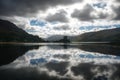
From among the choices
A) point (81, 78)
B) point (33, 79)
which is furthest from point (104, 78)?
point (33, 79)

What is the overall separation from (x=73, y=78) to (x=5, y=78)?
309 inches

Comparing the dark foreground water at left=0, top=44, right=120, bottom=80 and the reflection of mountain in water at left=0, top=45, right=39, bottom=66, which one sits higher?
the reflection of mountain in water at left=0, top=45, right=39, bottom=66

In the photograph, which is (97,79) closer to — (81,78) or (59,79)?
(81,78)

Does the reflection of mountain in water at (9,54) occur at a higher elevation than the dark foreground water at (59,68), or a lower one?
higher

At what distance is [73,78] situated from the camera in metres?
22.7

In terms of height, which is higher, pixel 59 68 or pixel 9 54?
pixel 9 54

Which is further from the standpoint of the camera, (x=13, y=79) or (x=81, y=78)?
(x=81, y=78)

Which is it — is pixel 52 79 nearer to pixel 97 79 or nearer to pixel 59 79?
pixel 59 79

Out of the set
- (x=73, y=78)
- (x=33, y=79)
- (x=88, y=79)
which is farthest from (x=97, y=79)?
(x=33, y=79)

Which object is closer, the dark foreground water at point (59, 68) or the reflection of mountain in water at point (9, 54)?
the dark foreground water at point (59, 68)

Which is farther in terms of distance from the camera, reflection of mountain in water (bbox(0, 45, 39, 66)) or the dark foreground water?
reflection of mountain in water (bbox(0, 45, 39, 66))

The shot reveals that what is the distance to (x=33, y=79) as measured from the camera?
842 inches

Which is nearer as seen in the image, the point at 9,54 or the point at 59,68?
the point at 59,68

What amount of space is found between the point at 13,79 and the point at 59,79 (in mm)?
5154
